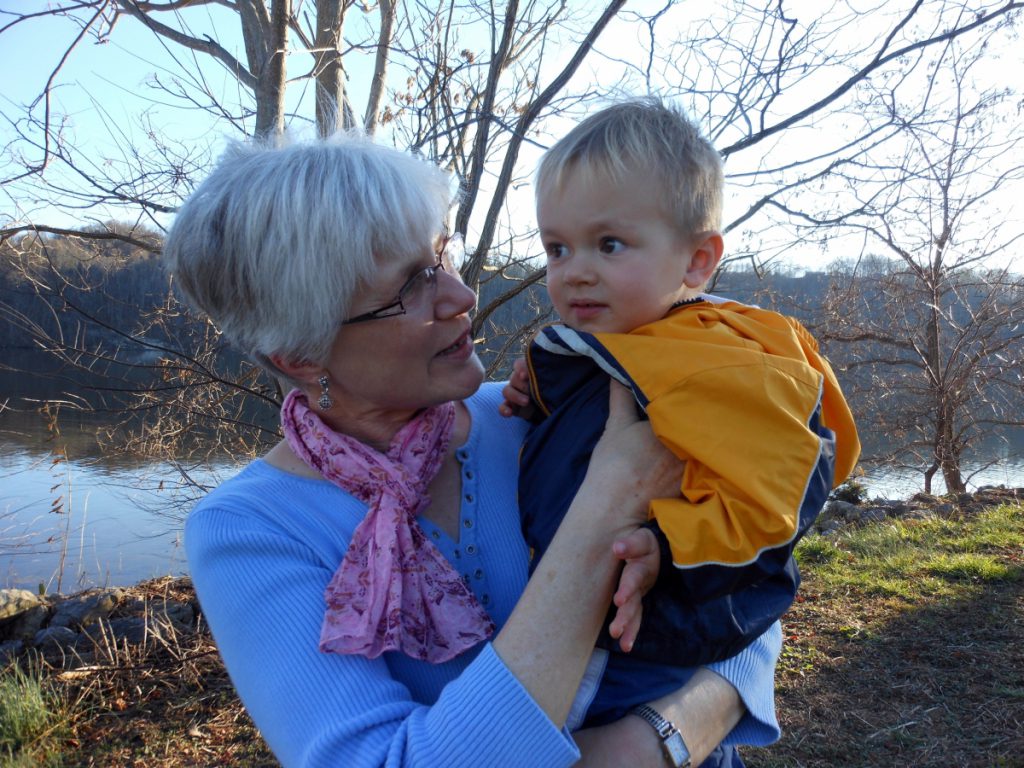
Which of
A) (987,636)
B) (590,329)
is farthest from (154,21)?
(987,636)

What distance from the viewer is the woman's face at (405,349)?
154 cm

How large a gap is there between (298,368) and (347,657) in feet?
2.22

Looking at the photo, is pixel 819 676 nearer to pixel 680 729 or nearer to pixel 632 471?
pixel 680 729

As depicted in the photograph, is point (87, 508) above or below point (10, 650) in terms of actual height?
below

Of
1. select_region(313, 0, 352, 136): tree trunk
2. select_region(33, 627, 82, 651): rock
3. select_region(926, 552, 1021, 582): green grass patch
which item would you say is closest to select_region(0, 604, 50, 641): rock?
select_region(33, 627, 82, 651): rock

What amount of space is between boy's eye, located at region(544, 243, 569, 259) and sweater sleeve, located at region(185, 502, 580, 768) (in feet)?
2.84

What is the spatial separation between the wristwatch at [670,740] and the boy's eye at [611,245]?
932mm

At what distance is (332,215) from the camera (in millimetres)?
1443

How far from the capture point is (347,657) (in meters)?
1.19

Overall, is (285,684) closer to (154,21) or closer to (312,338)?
(312,338)

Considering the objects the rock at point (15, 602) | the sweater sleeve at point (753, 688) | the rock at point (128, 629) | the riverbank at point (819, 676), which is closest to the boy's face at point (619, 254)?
the sweater sleeve at point (753, 688)

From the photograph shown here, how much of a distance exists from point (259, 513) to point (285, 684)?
1.11 feet

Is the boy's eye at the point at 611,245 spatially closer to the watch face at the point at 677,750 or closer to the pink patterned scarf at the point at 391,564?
the pink patterned scarf at the point at 391,564

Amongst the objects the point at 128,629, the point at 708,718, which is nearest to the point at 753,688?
the point at 708,718
